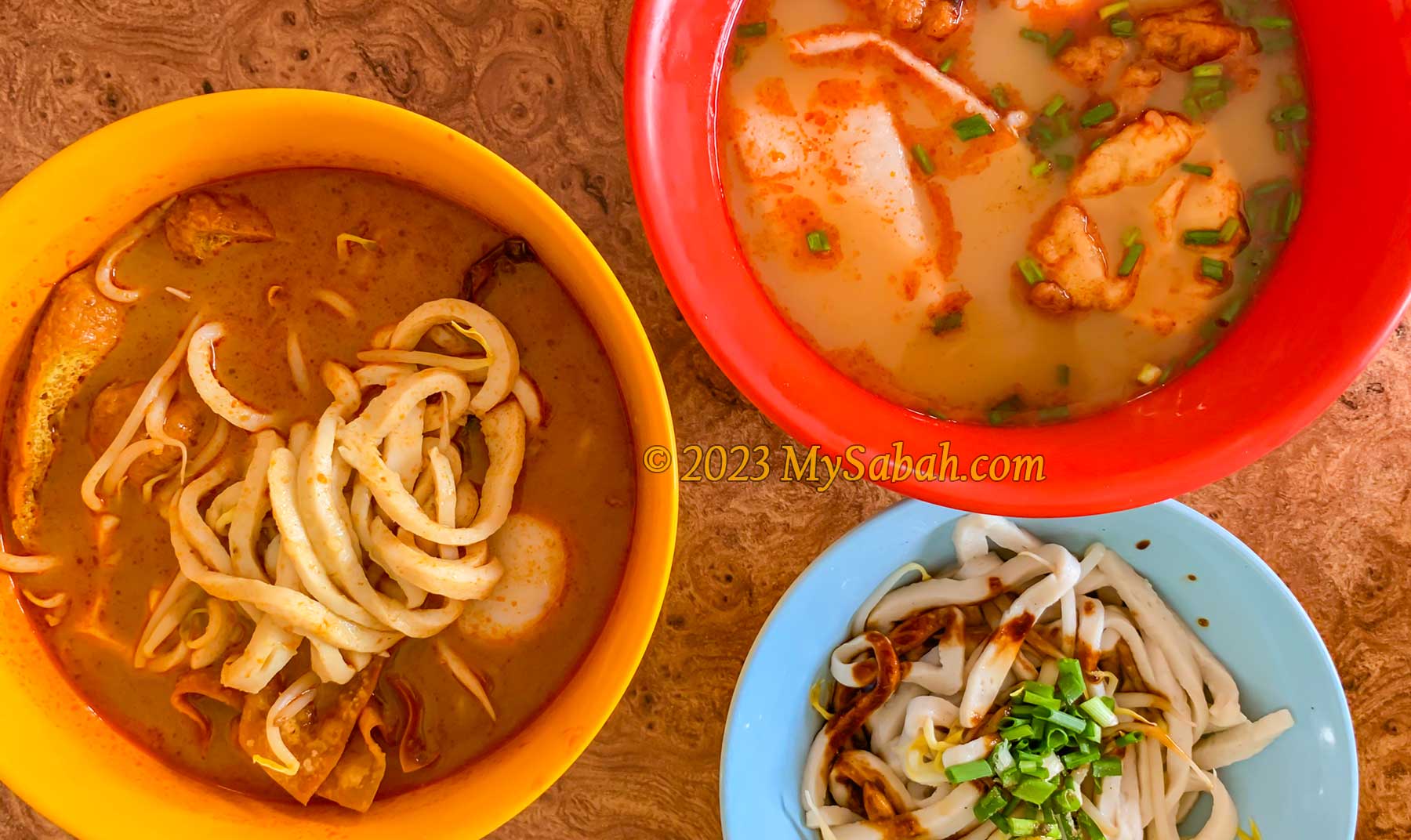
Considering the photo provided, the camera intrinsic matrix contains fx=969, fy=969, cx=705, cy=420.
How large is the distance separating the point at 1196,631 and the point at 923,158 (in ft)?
3.75

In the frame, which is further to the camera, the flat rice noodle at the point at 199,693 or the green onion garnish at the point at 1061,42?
the flat rice noodle at the point at 199,693

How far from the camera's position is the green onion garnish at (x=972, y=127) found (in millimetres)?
1514

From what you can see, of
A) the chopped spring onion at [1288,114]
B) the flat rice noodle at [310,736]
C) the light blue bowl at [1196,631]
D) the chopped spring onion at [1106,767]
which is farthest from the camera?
the chopped spring onion at [1106,767]

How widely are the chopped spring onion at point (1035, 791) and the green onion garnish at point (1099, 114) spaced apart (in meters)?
1.20

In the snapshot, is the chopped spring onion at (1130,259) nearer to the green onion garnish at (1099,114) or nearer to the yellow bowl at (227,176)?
the green onion garnish at (1099,114)

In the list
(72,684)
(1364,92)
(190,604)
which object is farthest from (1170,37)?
(72,684)

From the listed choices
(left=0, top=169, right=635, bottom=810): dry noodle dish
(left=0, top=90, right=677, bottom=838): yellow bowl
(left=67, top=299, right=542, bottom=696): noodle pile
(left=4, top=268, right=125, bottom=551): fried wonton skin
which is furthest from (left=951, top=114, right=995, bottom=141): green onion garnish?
(left=4, top=268, right=125, bottom=551): fried wonton skin

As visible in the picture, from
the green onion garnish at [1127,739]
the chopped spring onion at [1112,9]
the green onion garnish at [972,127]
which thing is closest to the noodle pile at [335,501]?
the green onion garnish at [972,127]

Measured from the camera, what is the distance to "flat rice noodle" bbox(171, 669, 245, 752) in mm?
1683

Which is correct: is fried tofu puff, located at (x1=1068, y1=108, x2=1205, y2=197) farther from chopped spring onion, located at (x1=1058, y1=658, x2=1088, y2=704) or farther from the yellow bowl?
chopped spring onion, located at (x1=1058, y1=658, x2=1088, y2=704)

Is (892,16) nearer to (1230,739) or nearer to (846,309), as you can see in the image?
(846,309)

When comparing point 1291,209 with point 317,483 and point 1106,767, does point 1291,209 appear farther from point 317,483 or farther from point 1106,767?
point 317,483

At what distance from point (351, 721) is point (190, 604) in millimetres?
360

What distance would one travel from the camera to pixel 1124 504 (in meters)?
1.47
